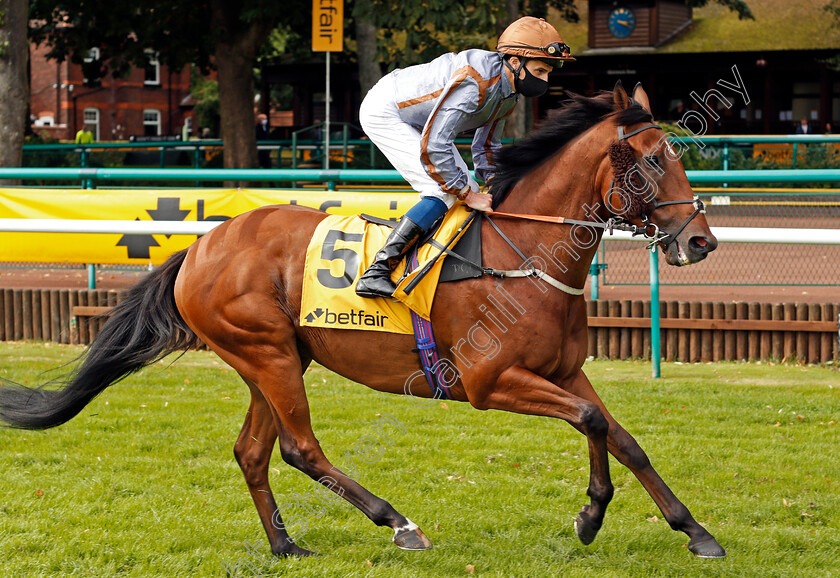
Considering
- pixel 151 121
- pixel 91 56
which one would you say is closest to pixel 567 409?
pixel 91 56

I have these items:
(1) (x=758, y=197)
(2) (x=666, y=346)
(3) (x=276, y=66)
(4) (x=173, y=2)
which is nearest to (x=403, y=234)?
(2) (x=666, y=346)

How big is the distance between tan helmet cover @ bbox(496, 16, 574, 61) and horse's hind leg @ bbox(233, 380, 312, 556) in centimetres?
183

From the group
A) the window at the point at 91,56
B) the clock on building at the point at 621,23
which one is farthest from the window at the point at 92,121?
the clock on building at the point at 621,23

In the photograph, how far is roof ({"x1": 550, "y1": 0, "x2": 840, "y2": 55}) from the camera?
25.6 meters

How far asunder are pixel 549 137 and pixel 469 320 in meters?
0.81

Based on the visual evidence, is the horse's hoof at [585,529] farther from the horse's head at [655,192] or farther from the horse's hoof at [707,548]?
the horse's head at [655,192]

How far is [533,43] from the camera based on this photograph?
3.79m

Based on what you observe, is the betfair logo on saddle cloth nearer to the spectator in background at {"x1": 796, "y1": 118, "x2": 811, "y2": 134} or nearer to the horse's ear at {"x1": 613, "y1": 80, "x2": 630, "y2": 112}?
the horse's ear at {"x1": 613, "y1": 80, "x2": 630, "y2": 112}

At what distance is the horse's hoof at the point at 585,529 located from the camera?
3818 mm

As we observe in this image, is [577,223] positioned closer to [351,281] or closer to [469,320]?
[469,320]

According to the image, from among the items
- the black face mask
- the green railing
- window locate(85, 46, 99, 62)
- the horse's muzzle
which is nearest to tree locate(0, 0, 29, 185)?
the green railing

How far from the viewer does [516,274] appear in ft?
12.6

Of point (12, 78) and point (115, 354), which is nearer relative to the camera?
point (115, 354)

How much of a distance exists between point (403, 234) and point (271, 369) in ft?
2.68
